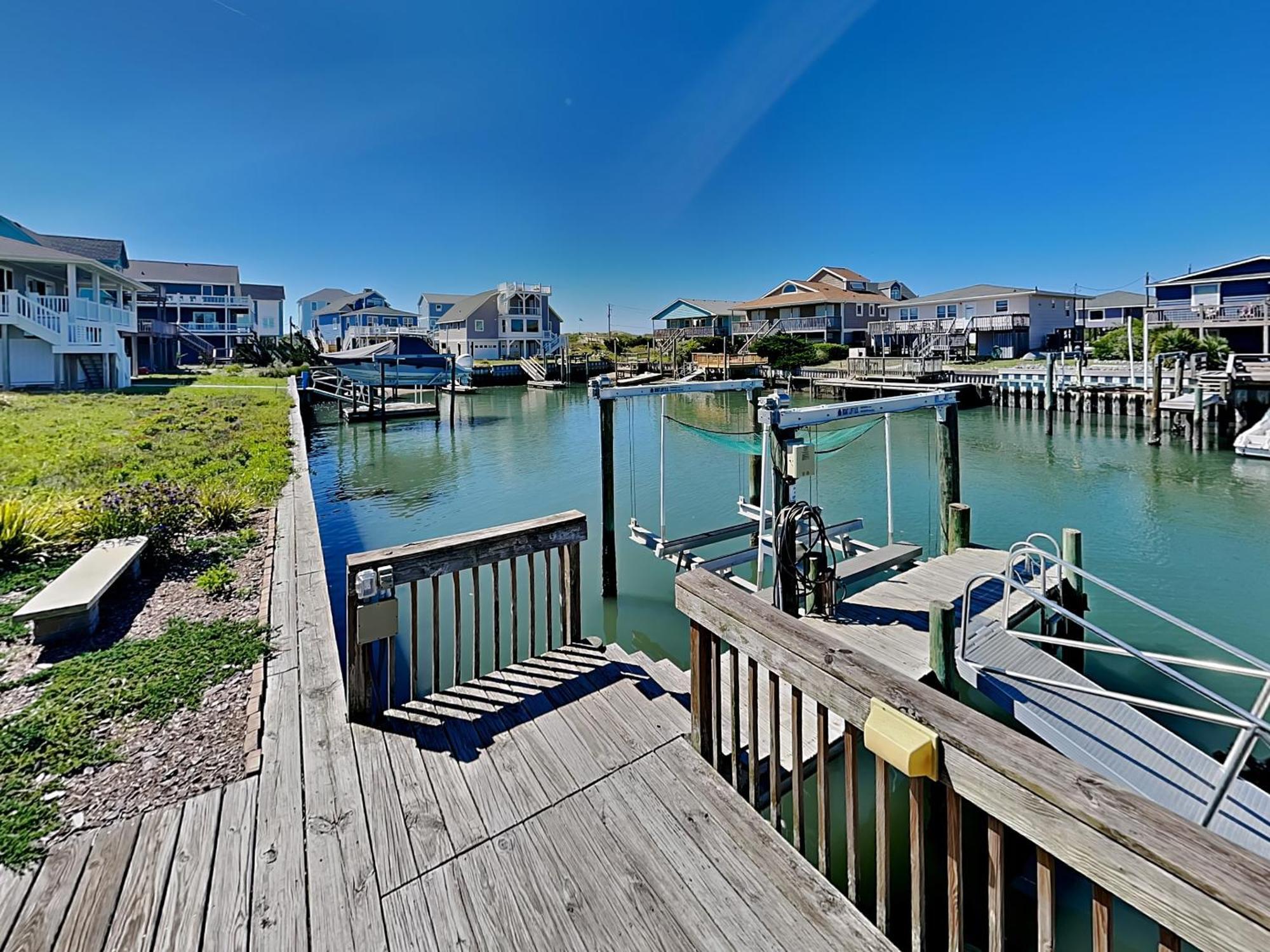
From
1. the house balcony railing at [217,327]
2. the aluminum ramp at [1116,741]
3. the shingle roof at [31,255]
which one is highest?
the house balcony railing at [217,327]

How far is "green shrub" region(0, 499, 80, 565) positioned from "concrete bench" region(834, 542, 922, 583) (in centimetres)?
823

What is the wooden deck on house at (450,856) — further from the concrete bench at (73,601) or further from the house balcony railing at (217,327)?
the house balcony railing at (217,327)

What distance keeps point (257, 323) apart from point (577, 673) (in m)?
81.6

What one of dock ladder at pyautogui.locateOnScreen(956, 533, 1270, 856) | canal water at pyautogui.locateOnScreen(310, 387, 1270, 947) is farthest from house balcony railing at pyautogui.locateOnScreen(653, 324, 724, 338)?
dock ladder at pyautogui.locateOnScreen(956, 533, 1270, 856)

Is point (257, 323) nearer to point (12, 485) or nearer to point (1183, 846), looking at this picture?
point (12, 485)

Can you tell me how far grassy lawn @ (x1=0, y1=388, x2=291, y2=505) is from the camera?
30.2 ft

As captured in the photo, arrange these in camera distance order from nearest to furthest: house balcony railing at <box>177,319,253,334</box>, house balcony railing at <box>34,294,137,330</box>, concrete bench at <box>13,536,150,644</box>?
1. concrete bench at <box>13,536,150,644</box>
2. house balcony railing at <box>34,294,137,330</box>
3. house balcony railing at <box>177,319,253,334</box>

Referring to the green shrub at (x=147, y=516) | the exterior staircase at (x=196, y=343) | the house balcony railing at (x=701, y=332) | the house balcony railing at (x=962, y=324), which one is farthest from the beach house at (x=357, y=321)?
the green shrub at (x=147, y=516)

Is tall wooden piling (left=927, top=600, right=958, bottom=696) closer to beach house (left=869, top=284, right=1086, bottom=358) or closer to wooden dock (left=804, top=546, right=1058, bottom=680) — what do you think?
wooden dock (left=804, top=546, right=1058, bottom=680)

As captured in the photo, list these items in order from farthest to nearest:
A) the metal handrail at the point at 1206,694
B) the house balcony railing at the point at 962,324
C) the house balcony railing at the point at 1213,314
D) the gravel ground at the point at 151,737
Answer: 1. the house balcony railing at the point at 962,324
2. the house balcony railing at the point at 1213,314
3. the gravel ground at the point at 151,737
4. the metal handrail at the point at 1206,694

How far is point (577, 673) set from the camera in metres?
4.20

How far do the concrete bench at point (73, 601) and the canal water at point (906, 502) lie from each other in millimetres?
2344

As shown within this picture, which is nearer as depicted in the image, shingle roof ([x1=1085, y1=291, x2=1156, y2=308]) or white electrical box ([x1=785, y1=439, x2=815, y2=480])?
white electrical box ([x1=785, y1=439, x2=815, y2=480])

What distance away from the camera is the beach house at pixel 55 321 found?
22.4 meters
